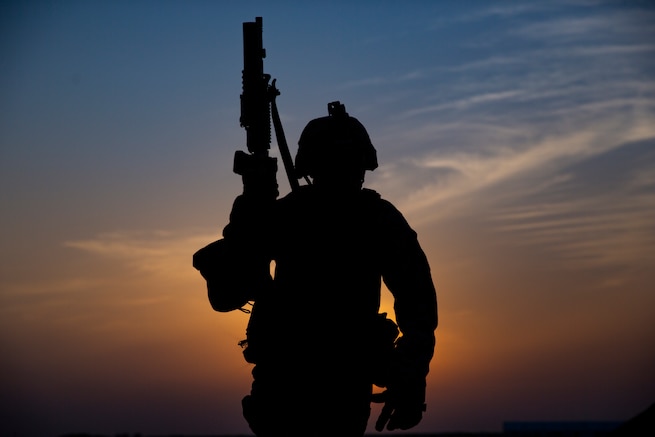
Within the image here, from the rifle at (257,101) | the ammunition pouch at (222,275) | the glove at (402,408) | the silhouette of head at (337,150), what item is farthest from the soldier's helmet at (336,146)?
the glove at (402,408)

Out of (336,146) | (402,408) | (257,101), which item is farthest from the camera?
(257,101)

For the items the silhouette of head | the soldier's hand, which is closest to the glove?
the soldier's hand

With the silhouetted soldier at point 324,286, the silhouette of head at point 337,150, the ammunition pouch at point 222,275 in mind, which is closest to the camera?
the silhouetted soldier at point 324,286

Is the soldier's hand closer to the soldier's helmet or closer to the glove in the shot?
the glove

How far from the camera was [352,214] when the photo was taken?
24.5 feet

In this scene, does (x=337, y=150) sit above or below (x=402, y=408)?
above

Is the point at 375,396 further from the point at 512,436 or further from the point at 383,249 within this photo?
the point at 512,436

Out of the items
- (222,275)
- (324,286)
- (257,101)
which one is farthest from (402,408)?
(257,101)

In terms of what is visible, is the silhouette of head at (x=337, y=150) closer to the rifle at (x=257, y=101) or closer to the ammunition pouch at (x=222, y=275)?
the rifle at (x=257, y=101)

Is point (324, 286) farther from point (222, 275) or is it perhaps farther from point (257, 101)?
point (257, 101)

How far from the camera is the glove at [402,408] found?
6.82m

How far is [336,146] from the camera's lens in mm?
7441

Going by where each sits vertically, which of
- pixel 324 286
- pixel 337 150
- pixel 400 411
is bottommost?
pixel 400 411

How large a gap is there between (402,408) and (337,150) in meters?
1.92
